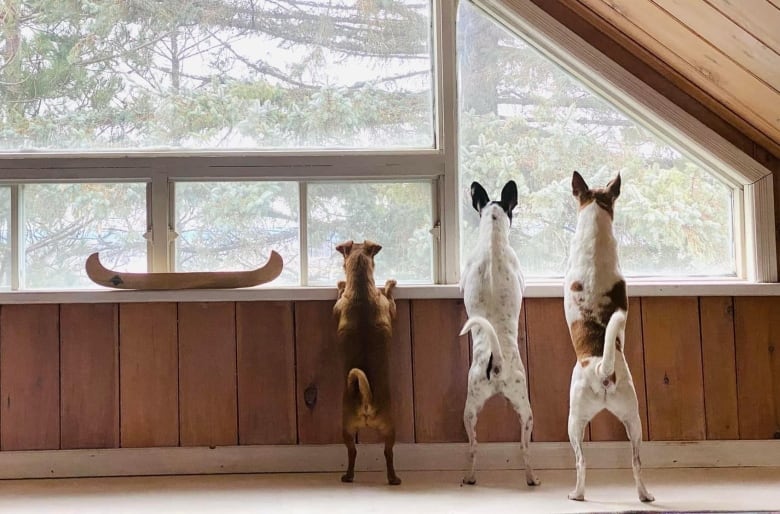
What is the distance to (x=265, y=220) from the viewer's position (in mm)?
2143

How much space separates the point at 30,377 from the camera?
2.03 m

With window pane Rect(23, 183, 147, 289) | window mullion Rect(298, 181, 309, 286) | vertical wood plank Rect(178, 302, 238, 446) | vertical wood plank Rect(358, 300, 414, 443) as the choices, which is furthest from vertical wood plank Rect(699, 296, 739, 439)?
window pane Rect(23, 183, 147, 289)

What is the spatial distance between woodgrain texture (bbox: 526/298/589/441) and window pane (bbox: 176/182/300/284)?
83 cm

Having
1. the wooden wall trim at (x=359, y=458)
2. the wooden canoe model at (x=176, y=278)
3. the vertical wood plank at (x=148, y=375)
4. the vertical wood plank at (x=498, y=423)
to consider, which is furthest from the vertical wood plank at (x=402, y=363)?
the vertical wood plank at (x=148, y=375)

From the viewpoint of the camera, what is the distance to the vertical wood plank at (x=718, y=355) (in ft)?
6.77

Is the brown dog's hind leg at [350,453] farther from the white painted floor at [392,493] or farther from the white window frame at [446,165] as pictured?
the white window frame at [446,165]

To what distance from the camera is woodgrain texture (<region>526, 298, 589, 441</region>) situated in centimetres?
206

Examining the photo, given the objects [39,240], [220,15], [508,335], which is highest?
[220,15]

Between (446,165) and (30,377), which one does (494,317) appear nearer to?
(446,165)

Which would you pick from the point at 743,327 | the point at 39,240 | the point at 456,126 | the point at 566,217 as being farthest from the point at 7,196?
the point at 743,327

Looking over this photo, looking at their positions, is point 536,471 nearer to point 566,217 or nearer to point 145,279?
point 566,217

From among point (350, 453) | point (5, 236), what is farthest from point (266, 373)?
point (5, 236)

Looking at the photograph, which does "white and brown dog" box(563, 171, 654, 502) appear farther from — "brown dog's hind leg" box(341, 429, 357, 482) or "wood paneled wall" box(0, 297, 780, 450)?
"brown dog's hind leg" box(341, 429, 357, 482)

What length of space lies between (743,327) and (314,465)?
58.6 inches
